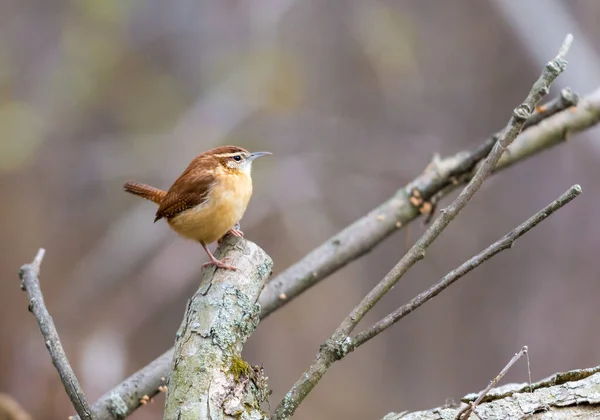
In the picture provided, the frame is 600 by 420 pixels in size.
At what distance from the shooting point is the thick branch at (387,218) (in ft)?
9.56

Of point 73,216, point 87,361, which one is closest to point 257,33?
point 73,216

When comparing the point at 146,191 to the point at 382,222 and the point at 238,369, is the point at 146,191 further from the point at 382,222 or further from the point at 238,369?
the point at 238,369

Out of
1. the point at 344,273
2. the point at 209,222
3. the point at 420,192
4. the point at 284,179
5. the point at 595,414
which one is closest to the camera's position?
the point at 595,414

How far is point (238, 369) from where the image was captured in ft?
5.81

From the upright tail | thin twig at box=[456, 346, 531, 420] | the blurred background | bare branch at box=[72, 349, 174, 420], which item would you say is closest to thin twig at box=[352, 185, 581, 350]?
thin twig at box=[456, 346, 531, 420]

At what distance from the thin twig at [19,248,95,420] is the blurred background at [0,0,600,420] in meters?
3.90

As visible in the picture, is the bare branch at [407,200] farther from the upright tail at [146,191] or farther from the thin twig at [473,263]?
the thin twig at [473,263]

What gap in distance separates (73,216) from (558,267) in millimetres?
5564

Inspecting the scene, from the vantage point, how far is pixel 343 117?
27.4ft

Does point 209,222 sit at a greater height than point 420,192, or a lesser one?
lesser

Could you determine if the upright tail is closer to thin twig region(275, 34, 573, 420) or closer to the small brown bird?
the small brown bird

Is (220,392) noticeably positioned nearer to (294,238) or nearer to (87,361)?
(87,361)

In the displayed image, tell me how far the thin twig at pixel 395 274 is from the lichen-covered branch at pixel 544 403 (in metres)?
0.23

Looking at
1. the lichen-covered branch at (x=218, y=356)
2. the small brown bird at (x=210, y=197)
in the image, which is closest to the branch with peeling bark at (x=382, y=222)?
the small brown bird at (x=210, y=197)
